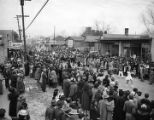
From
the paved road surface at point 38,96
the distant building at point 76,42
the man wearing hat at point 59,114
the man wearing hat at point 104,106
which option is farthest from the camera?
the distant building at point 76,42

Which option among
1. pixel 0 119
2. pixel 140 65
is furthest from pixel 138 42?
pixel 0 119

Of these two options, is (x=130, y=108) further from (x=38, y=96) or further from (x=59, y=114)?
(x=38, y=96)

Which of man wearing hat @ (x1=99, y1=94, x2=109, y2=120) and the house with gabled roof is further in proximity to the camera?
the house with gabled roof

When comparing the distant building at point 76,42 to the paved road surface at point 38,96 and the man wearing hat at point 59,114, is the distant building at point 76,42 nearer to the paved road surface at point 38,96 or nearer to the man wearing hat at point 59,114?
the paved road surface at point 38,96

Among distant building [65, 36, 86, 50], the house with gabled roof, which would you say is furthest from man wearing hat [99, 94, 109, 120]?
distant building [65, 36, 86, 50]

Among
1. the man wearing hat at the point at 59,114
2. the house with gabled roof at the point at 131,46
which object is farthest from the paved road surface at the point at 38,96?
the house with gabled roof at the point at 131,46

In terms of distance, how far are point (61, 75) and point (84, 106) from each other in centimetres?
617

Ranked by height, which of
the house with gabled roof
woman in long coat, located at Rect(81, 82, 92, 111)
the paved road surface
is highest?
the house with gabled roof

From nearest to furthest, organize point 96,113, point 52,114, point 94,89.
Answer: point 52,114
point 96,113
point 94,89

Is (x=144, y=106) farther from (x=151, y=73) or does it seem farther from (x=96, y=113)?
(x=151, y=73)

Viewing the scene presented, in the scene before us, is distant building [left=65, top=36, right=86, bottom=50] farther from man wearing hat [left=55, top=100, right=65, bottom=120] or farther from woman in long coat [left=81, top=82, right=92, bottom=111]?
man wearing hat [left=55, top=100, right=65, bottom=120]

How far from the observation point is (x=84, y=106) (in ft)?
37.1

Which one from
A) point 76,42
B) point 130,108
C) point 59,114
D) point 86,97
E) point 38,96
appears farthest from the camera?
→ point 76,42

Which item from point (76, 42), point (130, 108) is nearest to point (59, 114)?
point (130, 108)
